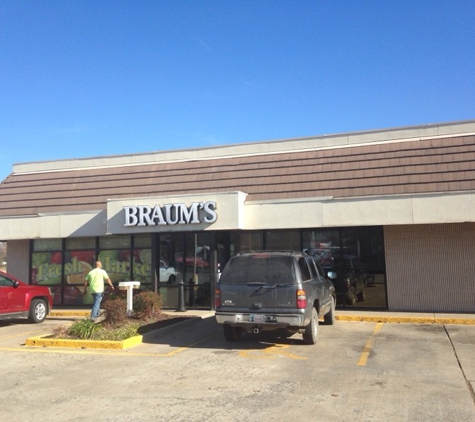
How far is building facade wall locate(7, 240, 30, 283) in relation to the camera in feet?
58.0

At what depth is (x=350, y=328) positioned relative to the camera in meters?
11.9

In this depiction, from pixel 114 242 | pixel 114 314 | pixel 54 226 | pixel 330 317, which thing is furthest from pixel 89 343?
pixel 54 226

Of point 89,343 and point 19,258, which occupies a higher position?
point 19,258

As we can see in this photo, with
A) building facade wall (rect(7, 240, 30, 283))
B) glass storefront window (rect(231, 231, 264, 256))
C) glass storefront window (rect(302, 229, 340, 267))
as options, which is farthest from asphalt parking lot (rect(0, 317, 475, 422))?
building facade wall (rect(7, 240, 30, 283))

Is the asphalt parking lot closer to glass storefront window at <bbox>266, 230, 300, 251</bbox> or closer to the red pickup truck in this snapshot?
the red pickup truck

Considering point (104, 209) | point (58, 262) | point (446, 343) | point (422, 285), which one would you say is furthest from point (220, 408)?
point (58, 262)

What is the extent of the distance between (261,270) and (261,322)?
3.44ft

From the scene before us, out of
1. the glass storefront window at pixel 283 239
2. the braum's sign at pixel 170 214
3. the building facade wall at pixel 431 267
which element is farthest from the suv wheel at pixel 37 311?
the building facade wall at pixel 431 267

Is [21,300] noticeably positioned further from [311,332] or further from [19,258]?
[311,332]

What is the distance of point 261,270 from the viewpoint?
9664 millimetres

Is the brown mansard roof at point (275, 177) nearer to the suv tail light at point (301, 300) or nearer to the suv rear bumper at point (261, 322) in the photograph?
the suv tail light at point (301, 300)

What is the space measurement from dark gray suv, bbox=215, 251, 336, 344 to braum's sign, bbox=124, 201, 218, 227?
4.33 metres

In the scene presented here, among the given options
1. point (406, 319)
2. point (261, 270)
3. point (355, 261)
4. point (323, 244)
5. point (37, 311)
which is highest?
point (323, 244)

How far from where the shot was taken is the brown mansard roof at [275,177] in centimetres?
1349
